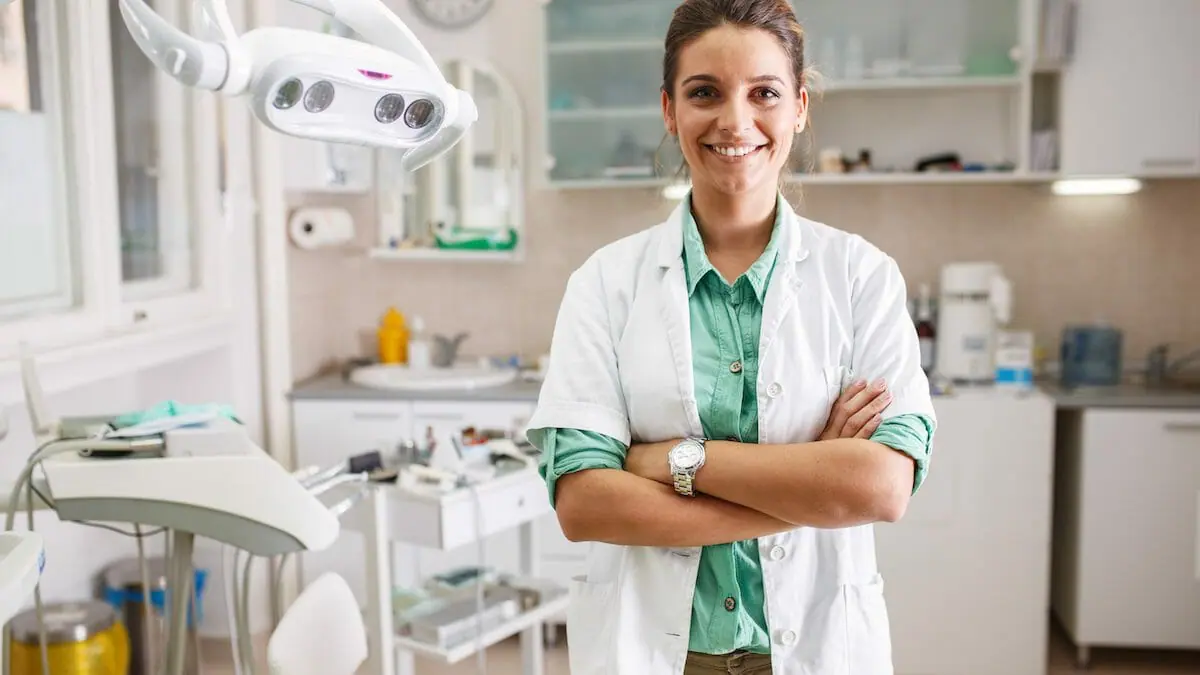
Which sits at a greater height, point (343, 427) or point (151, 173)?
point (151, 173)

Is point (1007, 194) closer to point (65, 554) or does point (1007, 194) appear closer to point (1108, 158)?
point (1108, 158)

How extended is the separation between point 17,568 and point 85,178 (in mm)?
1542

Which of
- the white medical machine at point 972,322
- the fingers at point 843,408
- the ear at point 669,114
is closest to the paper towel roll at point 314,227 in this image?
the white medical machine at point 972,322

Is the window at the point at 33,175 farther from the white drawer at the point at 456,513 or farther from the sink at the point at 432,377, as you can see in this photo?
the sink at the point at 432,377

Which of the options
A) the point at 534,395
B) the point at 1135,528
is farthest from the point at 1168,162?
the point at 534,395

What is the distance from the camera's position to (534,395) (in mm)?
3537

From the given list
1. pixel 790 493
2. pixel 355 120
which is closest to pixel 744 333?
pixel 790 493

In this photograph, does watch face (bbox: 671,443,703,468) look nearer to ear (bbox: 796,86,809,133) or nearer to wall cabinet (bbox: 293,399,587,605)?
ear (bbox: 796,86,809,133)

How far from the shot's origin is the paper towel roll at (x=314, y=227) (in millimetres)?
3729

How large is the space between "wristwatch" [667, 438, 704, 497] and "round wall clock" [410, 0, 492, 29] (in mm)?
2929

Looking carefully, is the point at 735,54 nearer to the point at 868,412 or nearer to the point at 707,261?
the point at 707,261

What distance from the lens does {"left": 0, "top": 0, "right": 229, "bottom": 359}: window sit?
2.41 m

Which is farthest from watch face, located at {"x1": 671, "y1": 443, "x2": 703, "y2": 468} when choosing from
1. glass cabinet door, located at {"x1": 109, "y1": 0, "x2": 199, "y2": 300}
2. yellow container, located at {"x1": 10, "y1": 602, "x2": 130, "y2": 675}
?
glass cabinet door, located at {"x1": 109, "y1": 0, "x2": 199, "y2": 300}

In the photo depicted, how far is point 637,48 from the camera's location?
12.2 feet
